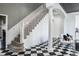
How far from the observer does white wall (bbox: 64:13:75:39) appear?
1801mm

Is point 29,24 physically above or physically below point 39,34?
above

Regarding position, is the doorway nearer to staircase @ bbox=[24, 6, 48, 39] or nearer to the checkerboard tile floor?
the checkerboard tile floor

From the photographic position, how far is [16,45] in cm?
181

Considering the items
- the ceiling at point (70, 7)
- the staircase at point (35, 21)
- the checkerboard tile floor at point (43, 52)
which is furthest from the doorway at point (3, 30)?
the ceiling at point (70, 7)

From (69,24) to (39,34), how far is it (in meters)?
Answer: 0.67

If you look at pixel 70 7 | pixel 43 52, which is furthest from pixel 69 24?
pixel 43 52

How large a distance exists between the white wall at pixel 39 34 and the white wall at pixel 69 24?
40cm

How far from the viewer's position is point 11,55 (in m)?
1.76

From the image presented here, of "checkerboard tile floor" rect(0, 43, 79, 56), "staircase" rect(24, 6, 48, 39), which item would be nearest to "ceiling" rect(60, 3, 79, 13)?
"staircase" rect(24, 6, 48, 39)

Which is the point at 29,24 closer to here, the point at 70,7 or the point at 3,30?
the point at 3,30

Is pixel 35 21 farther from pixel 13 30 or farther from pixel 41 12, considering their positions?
pixel 13 30

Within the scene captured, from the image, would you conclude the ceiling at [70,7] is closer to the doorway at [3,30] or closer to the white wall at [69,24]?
the white wall at [69,24]

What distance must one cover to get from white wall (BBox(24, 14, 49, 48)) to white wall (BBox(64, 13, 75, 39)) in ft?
1.30

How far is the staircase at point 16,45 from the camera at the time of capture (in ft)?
5.80
